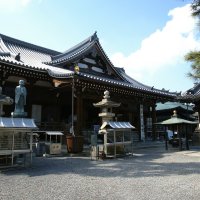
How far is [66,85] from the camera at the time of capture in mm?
14641

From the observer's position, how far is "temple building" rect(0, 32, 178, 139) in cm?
1399

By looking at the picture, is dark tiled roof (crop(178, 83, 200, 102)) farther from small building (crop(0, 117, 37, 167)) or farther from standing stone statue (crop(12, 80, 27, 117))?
small building (crop(0, 117, 37, 167))

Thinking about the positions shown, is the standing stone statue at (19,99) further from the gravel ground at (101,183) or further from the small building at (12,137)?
the gravel ground at (101,183)

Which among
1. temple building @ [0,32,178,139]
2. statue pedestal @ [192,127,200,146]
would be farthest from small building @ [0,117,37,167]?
statue pedestal @ [192,127,200,146]

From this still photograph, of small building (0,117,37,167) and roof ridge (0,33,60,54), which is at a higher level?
roof ridge (0,33,60,54)

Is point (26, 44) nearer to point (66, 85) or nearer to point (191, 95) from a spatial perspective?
point (66, 85)

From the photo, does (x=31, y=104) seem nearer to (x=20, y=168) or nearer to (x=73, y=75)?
(x=73, y=75)

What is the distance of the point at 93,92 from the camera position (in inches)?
628

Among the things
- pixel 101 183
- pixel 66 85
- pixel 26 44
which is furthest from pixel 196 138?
pixel 26 44

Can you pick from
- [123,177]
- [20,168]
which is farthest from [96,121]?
[123,177]

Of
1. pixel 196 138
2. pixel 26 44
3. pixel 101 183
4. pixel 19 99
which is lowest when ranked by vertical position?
pixel 101 183

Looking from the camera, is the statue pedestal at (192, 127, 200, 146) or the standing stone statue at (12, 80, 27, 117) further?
the statue pedestal at (192, 127, 200, 146)

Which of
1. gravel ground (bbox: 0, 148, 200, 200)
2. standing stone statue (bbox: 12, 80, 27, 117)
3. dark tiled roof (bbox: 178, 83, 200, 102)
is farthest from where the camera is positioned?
dark tiled roof (bbox: 178, 83, 200, 102)

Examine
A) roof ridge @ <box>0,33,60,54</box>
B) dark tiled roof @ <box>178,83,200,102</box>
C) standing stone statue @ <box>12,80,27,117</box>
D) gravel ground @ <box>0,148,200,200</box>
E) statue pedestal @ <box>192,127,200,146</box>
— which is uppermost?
roof ridge @ <box>0,33,60,54</box>
